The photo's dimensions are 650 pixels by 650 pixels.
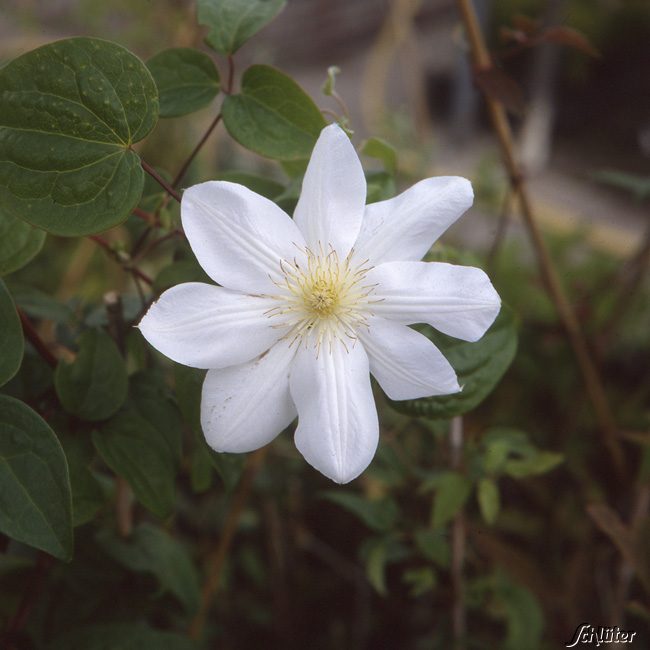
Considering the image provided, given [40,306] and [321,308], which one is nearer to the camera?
[321,308]

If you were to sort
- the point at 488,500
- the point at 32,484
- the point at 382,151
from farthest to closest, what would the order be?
the point at 488,500 < the point at 382,151 < the point at 32,484

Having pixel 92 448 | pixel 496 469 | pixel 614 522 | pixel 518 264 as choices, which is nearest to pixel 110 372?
pixel 92 448

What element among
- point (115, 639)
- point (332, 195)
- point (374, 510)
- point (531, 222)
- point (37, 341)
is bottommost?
point (115, 639)

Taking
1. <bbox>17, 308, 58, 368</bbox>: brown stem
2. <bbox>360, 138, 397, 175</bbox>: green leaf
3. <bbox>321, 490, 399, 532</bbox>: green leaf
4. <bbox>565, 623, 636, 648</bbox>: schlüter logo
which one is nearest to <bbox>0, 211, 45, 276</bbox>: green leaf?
<bbox>17, 308, 58, 368</bbox>: brown stem

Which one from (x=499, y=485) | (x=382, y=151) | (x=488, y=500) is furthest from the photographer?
(x=499, y=485)

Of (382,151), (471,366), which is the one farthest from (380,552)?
(382,151)

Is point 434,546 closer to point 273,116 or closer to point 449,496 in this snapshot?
point 449,496

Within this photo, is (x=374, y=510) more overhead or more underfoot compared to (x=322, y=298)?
more underfoot

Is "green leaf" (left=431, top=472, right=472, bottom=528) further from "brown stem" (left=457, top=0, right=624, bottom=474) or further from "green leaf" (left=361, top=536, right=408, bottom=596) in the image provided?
"brown stem" (left=457, top=0, right=624, bottom=474)

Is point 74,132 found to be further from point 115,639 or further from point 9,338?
point 115,639
